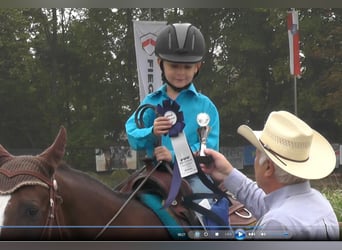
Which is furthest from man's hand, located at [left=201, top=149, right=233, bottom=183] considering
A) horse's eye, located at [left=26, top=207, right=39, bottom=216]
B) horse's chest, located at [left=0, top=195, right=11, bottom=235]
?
horse's chest, located at [left=0, top=195, right=11, bottom=235]

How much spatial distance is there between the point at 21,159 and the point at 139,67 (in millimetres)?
830

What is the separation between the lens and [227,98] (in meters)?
3.02

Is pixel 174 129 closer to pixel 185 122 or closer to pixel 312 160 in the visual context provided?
pixel 185 122

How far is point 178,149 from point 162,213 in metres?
0.38

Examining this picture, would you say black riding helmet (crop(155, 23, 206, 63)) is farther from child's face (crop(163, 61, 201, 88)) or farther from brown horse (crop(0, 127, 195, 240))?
brown horse (crop(0, 127, 195, 240))

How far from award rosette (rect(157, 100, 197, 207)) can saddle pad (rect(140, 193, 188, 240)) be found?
0.09 meters

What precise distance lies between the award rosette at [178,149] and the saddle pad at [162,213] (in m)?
0.09

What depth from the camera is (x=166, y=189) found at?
3.00 meters

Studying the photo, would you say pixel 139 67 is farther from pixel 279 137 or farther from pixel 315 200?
pixel 315 200

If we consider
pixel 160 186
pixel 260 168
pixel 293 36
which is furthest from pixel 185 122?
pixel 293 36

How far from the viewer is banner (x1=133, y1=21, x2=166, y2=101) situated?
9.78 feet

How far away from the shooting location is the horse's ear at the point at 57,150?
297 cm
